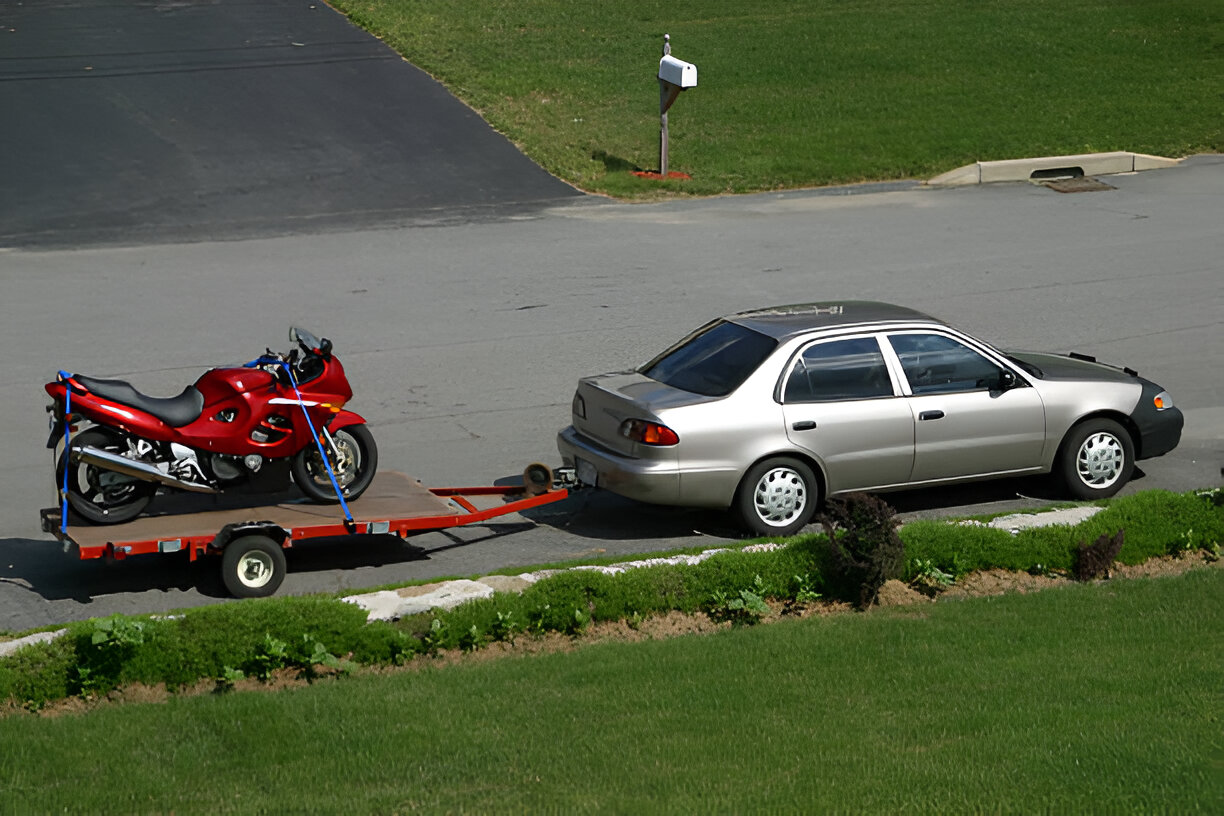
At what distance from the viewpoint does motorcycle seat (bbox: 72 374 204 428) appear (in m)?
9.51

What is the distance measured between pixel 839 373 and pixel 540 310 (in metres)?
7.27

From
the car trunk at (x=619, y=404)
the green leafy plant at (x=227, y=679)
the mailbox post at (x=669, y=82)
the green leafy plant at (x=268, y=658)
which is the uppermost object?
the mailbox post at (x=669, y=82)

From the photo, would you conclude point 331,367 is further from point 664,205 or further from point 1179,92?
point 1179,92

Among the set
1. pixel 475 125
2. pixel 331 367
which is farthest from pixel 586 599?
pixel 475 125

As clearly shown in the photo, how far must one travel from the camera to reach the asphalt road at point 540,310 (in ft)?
35.3

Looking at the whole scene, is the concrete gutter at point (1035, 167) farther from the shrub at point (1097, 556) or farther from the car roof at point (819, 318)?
the shrub at point (1097, 556)

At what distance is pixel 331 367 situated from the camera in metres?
10.3

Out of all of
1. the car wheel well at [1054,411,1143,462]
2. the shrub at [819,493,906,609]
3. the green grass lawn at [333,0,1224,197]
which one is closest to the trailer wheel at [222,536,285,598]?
the shrub at [819,493,906,609]

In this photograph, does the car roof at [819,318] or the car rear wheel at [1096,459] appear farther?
the car rear wheel at [1096,459]

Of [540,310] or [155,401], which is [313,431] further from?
[540,310]

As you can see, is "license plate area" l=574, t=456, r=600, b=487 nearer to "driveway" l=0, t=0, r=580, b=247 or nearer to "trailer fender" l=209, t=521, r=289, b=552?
"trailer fender" l=209, t=521, r=289, b=552

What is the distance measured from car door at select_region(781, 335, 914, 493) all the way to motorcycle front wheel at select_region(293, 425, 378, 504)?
3.04 meters

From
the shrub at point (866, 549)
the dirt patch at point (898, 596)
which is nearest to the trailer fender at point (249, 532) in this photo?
the shrub at point (866, 549)

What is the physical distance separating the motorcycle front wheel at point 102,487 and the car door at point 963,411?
5.54 metres
